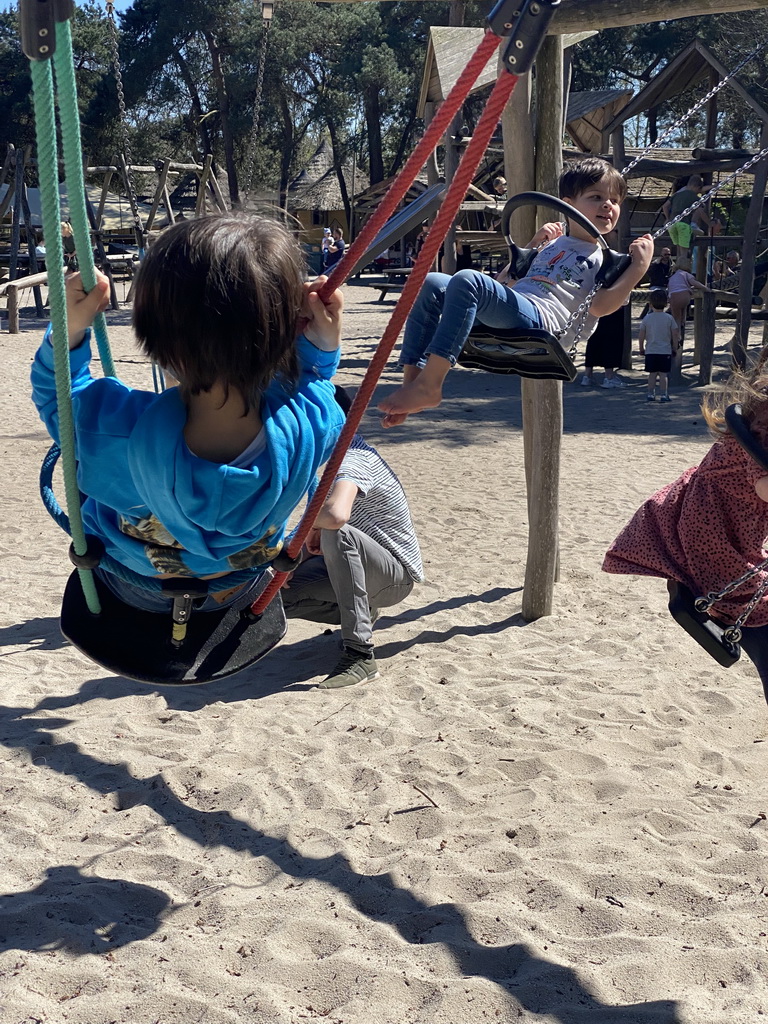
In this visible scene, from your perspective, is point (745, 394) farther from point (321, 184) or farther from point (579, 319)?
point (321, 184)

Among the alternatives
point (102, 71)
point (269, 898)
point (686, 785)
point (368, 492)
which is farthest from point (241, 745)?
point (102, 71)

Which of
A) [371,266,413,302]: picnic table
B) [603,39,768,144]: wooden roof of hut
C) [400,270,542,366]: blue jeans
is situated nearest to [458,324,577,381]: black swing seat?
[400,270,542,366]: blue jeans

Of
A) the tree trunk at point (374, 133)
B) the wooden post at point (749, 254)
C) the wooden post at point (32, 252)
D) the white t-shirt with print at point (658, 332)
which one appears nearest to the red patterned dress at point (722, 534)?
the white t-shirt with print at point (658, 332)

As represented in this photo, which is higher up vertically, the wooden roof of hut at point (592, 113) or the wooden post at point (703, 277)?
the wooden roof of hut at point (592, 113)

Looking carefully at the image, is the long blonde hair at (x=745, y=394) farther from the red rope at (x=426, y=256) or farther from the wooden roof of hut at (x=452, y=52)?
the wooden roof of hut at (x=452, y=52)

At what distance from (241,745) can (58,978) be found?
1.29 meters

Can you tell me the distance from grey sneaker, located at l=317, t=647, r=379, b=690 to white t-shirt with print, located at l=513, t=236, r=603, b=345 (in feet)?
5.55

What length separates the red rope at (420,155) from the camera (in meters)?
2.10

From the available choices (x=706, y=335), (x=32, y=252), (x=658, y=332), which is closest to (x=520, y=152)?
(x=658, y=332)

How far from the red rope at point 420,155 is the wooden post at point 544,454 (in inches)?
92.9

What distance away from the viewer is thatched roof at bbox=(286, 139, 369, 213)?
37750 millimetres

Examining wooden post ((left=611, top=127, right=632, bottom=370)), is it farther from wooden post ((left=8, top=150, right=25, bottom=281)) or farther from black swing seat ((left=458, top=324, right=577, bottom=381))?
wooden post ((left=8, top=150, right=25, bottom=281))

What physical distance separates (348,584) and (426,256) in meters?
2.21

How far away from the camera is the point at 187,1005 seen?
8.04ft
